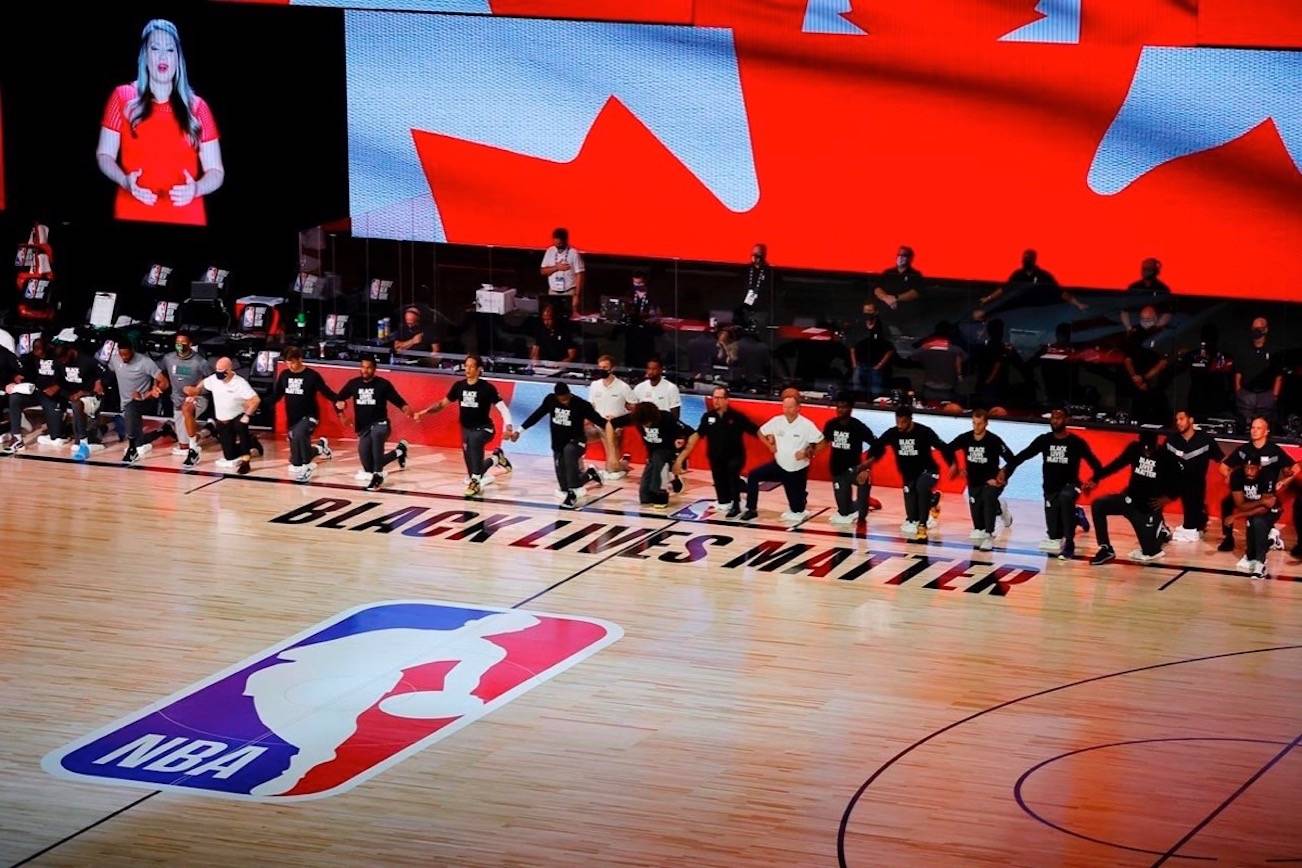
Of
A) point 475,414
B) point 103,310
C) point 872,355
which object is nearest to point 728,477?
point 872,355

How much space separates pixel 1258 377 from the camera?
21.9m

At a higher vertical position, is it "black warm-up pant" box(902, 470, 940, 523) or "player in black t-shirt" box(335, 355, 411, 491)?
"player in black t-shirt" box(335, 355, 411, 491)

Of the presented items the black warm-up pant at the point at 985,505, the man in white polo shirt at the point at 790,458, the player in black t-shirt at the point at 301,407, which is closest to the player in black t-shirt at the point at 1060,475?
the black warm-up pant at the point at 985,505

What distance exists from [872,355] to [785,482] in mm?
2152

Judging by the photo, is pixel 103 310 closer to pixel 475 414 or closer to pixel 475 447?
pixel 475 414

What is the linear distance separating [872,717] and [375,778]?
3946mm

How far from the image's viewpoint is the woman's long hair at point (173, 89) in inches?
1132

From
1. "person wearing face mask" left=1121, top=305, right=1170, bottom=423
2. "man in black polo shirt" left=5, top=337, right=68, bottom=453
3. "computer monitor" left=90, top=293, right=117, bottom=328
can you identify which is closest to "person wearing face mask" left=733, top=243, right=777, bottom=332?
"person wearing face mask" left=1121, top=305, right=1170, bottom=423

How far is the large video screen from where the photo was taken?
78.6 ft

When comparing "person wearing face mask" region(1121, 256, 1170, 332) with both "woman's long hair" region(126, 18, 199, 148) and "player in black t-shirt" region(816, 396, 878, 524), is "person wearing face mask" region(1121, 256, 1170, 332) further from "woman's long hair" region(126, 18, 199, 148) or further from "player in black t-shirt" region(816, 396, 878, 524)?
"woman's long hair" region(126, 18, 199, 148)

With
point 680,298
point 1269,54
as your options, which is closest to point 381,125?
point 680,298

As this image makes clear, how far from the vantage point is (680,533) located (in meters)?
21.8

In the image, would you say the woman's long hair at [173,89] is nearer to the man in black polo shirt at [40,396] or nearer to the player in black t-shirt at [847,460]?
the man in black polo shirt at [40,396]

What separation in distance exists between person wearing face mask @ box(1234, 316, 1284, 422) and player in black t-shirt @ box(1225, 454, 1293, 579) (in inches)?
55.8
